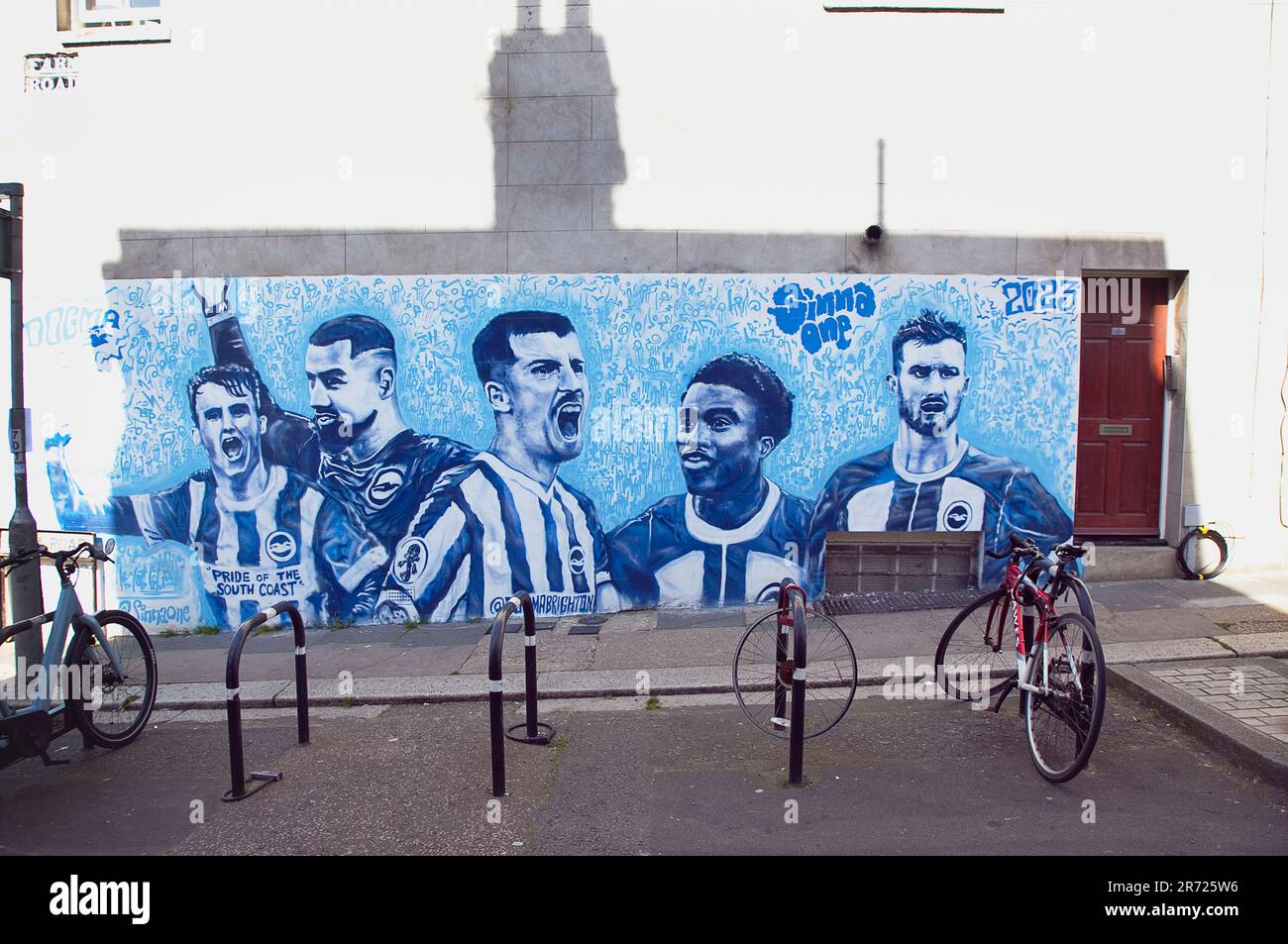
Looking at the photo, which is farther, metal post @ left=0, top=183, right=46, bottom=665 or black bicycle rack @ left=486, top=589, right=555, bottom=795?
metal post @ left=0, top=183, right=46, bottom=665

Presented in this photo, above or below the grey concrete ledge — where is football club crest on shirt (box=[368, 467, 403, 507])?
above

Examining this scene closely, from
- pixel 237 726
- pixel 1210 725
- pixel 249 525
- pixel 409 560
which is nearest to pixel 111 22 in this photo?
pixel 249 525

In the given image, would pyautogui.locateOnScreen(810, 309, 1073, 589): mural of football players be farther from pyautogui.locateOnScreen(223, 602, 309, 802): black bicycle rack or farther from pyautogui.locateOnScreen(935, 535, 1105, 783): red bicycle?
pyautogui.locateOnScreen(223, 602, 309, 802): black bicycle rack

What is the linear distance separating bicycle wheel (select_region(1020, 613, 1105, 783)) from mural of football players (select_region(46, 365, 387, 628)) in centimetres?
589

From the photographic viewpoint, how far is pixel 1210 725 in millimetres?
5184

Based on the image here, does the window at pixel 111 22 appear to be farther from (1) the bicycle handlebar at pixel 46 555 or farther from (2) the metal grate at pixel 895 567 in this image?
(2) the metal grate at pixel 895 567

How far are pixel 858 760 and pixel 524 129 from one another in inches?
246

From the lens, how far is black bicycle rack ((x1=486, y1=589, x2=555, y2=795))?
4773mm

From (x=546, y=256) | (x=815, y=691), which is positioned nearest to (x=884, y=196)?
(x=546, y=256)

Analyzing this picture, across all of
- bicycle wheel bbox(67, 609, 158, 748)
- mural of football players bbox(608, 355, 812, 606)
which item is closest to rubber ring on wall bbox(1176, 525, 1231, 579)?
mural of football players bbox(608, 355, 812, 606)

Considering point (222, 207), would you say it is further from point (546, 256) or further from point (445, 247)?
point (546, 256)

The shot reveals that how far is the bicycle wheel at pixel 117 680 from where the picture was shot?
18.4 ft

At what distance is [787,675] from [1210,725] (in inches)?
95.1

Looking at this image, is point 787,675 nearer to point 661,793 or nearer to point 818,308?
point 661,793
